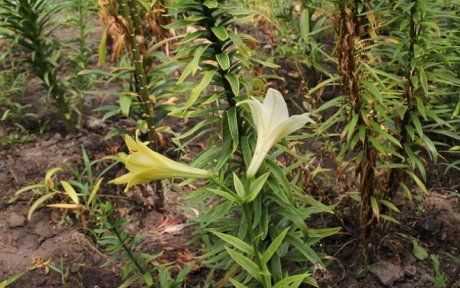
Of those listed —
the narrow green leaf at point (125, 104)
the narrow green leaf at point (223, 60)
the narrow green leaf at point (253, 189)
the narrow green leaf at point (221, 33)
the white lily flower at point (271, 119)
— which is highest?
the narrow green leaf at point (221, 33)

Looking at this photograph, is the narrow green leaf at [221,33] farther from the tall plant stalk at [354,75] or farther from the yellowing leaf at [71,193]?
the yellowing leaf at [71,193]

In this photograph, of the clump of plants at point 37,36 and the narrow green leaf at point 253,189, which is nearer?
the narrow green leaf at point 253,189

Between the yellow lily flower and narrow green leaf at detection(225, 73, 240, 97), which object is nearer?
the yellow lily flower

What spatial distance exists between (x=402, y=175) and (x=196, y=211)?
100cm

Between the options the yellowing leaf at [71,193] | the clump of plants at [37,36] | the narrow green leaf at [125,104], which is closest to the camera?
the yellowing leaf at [71,193]

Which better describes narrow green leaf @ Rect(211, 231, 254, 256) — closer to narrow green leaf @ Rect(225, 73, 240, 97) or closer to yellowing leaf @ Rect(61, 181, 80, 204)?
narrow green leaf @ Rect(225, 73, 240, 97)

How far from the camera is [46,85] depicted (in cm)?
341

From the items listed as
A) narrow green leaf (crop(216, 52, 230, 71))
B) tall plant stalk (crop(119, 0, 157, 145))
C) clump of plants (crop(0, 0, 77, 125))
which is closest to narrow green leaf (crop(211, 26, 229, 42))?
narrow green leaf (crop(216, 52, 230, 71))

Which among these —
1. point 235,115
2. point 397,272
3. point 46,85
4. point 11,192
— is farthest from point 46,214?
point 397,272

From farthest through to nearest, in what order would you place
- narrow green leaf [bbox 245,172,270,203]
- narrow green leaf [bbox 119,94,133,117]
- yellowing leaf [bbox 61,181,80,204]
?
narrow green leaf [bbox 119,94,133,117], yellowing leaf [bbox 61,181,80,204], narrow green leaf [bbox 245,172,270,203]

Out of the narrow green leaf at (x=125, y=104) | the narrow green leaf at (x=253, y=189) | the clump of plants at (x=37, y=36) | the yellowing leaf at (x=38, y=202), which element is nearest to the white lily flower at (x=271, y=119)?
the narrow green leaf at (x=253, y=189)

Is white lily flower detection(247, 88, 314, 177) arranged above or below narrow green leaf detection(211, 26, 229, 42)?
below

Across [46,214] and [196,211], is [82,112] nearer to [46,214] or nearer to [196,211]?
[46,214]

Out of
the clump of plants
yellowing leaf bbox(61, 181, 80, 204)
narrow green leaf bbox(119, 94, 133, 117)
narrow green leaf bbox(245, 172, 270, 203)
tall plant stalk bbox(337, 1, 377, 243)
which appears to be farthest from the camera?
the clump of plants
